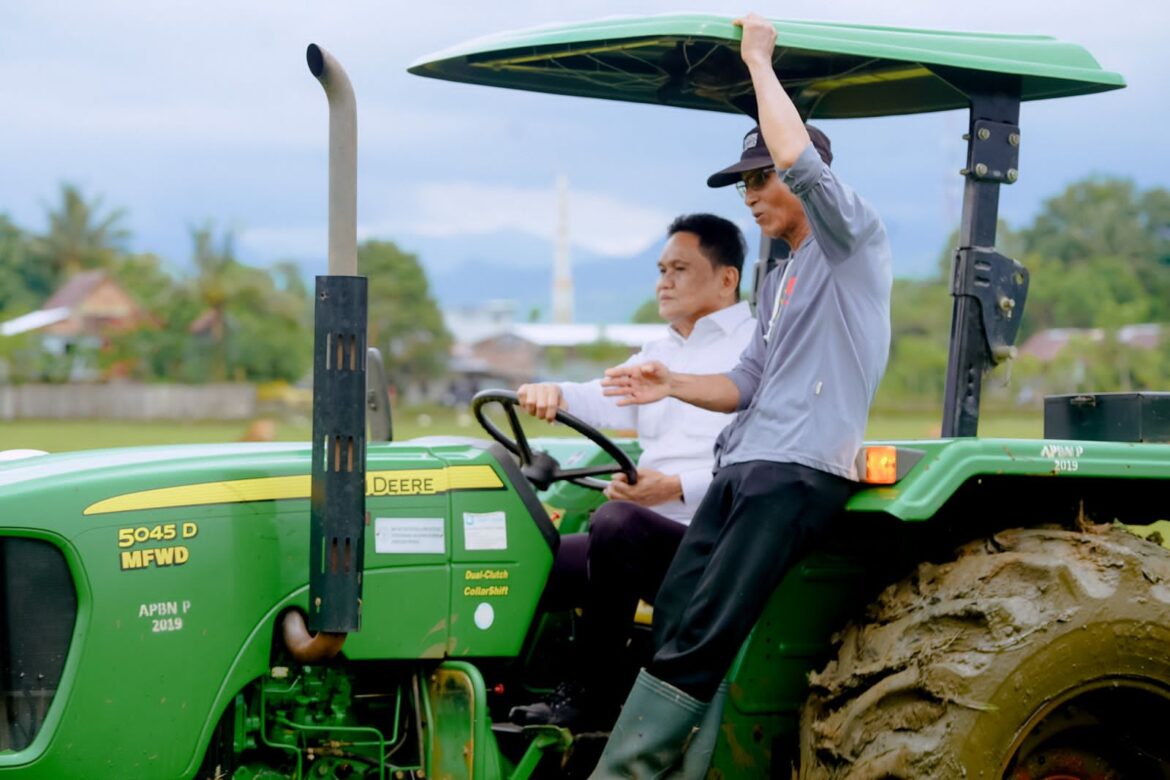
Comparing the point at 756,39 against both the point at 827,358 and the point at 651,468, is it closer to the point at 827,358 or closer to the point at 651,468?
the point at 827,358

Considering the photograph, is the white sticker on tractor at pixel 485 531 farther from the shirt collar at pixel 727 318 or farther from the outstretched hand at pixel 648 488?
the shirt collar at pixel 727 318

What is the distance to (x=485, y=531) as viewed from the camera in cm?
388

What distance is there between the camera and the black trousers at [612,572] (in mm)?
3945

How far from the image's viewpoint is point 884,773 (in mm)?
3389

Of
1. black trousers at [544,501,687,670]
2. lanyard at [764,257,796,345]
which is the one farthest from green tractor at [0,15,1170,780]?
lanyard at [764,257,796,345]

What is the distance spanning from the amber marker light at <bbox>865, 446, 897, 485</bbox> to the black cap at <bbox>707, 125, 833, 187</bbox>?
2.46ft

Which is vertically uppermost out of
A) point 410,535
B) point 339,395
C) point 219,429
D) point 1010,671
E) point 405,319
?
point 339,395

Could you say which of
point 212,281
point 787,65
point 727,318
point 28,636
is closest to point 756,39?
point 787,65

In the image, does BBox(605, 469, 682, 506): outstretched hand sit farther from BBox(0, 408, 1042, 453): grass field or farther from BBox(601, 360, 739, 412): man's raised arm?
BBox(0, 408, 1042, 453): grass field

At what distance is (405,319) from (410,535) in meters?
83.3

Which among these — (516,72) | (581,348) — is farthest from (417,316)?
(516,72)

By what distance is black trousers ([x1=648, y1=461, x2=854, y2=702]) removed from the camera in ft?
11.6

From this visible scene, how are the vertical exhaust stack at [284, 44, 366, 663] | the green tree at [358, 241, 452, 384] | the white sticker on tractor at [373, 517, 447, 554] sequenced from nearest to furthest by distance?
the vertical exhaust stack at [284, 44, 366, 663], the white sticker on tractor at [373, 517, 447, 554], the green tree at [358, 241, 452, 384]

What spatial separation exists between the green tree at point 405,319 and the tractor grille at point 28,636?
8158 cm
